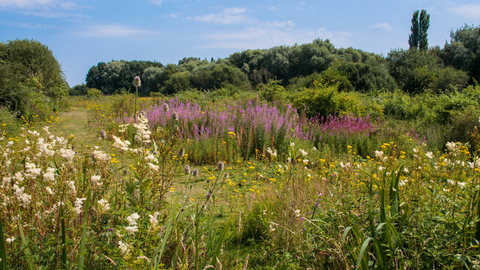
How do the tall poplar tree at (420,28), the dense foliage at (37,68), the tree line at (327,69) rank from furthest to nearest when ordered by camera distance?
the tall poplar tree at (420,28)
the tree line at (327,69)
the dense foliage at (37,68)

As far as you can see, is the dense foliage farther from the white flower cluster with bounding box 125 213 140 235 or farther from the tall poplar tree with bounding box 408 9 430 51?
the tall poplar tree with bounding box 408 9 430 51

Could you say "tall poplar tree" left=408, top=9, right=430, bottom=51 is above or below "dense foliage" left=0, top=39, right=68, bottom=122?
above

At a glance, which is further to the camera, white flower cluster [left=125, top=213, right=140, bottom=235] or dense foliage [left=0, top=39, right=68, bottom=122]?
dense foliage [left=0, top=39, right=68, bottom=122]

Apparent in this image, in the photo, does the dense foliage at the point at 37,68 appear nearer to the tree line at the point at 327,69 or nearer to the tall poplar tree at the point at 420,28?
the tree line at the point at 327,69

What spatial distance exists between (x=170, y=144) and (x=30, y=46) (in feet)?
66.4

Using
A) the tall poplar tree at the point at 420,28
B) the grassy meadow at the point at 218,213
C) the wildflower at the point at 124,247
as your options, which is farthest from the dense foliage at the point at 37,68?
the tall poplar tree at the point at 420,28

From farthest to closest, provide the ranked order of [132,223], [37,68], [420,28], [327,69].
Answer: [420,28], [327,69], [37,68], [132,223]

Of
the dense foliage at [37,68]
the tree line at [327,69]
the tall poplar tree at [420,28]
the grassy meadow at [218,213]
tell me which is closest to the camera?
the grassy meadow at [218,213]

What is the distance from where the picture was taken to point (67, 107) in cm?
1502

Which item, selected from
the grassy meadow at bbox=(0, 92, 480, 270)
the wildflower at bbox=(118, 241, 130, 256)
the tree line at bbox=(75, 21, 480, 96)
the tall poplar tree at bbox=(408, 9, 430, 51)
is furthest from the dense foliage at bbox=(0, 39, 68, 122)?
the tall poplar tree at bbox=(408, 9, 430, 51)

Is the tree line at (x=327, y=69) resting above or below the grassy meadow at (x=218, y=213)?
above

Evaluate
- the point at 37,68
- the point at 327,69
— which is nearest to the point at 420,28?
the point at 327,69

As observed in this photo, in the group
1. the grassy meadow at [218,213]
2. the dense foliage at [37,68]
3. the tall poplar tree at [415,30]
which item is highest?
the tall poplar tree at [415,30]

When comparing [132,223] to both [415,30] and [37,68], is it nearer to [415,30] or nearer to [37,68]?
[37,68]
